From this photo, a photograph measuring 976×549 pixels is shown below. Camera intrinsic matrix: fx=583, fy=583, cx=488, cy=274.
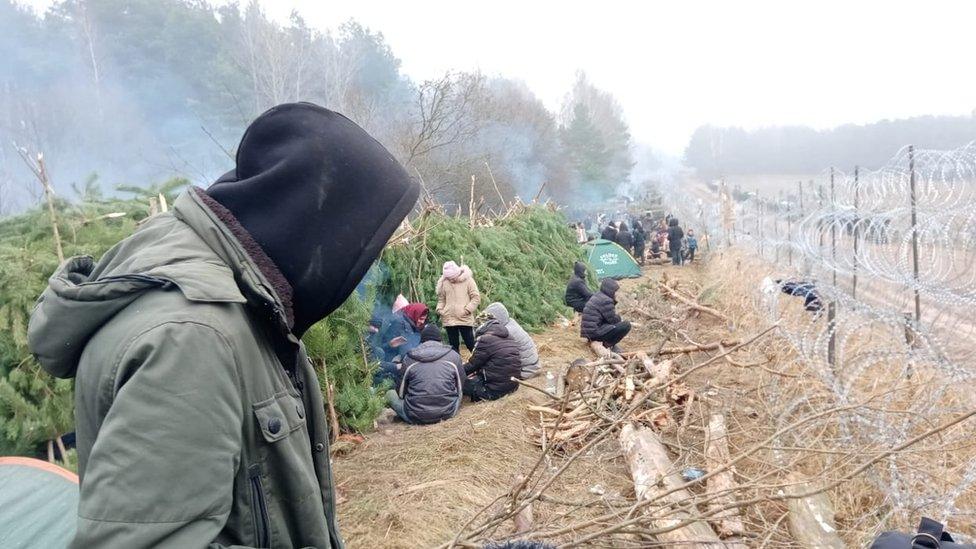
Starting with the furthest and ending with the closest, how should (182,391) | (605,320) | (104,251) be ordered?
(605,320) < (104,251) < (182,391)

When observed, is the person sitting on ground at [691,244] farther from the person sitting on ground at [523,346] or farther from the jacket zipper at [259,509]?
the jacket zipper at [259,509]

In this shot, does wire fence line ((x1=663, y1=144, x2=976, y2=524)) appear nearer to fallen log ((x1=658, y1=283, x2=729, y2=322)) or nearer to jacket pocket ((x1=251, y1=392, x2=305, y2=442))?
fallen log ((x1=658, y1=283, x2=729, y2=322))

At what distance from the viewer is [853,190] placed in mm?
7141

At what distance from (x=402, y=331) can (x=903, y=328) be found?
5457mm

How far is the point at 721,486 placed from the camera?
4211 mm

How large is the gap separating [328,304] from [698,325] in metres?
9.64

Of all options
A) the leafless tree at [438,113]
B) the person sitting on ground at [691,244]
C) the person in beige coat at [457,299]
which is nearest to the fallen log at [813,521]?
the person in beige coat at [457,299]

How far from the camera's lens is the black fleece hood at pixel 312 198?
126 centimetres

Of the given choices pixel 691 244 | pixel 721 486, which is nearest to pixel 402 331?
pixel 721 486

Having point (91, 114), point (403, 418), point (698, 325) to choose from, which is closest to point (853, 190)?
point (698, 325)

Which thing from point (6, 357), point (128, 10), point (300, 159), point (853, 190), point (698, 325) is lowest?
point (698, 325)

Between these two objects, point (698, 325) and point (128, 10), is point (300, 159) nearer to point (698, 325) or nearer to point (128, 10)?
point (698, 325)

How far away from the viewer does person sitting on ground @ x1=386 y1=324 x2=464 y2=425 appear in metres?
6.25

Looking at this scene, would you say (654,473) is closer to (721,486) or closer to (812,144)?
(721,486)
